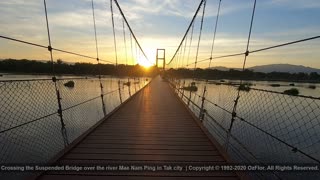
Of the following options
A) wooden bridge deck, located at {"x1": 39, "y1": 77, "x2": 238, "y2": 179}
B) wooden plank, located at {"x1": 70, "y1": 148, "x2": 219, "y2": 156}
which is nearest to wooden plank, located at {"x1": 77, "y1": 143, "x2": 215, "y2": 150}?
wooden bridge deck, located at {"x1": 39, "y1": 77, "x2": 238, "y2": 179}

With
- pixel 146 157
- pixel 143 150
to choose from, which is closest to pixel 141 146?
pixel 143 150

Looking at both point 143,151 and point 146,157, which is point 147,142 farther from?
point 146,157

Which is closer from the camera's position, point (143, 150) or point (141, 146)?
point (143, 150)

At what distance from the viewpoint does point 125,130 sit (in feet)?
13.2

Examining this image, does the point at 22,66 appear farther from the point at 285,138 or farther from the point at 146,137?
the point at 285,138

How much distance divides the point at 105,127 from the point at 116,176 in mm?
1982

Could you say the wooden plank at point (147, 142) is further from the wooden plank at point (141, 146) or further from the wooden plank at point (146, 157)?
the wooden plank at point (146, 157)

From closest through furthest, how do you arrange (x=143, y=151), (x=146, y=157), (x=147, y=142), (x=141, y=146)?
(x=146, y=157) < (x=143, y=151) < (x=141, y=146) < (x=147, y=142)

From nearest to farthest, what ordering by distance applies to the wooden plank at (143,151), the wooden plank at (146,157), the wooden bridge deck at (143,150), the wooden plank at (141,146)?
the wooden bridge deck at (143,150)
the wooden plank at (146,157)
the wooden plank at (143,151)
the wooden plank at (141,146)

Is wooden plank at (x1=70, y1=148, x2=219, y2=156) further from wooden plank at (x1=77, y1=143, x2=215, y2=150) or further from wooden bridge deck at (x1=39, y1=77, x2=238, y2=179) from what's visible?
wooden plank at (x1=77, y1=143, x2=215, y2=150)


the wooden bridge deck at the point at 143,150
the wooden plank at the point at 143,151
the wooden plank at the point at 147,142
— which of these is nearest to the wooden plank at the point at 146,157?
the wooden bridge deck at the point at 143,150

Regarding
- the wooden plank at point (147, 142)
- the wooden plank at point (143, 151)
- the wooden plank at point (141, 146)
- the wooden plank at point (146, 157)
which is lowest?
the wooden plank at point (147, 142)

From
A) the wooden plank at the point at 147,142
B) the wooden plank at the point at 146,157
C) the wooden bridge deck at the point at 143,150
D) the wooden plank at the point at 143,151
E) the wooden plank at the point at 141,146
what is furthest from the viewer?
the wooden plank at the point at 147,142

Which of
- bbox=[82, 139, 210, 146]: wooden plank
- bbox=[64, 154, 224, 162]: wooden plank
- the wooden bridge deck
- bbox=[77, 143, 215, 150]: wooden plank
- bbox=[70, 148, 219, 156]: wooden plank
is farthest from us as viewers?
bbox=[82, 139, 210, 146]: wooden plank
